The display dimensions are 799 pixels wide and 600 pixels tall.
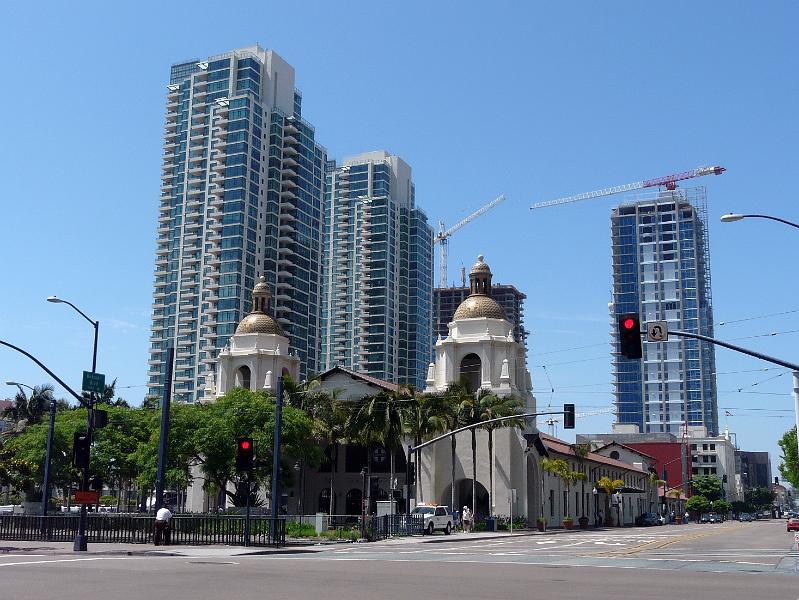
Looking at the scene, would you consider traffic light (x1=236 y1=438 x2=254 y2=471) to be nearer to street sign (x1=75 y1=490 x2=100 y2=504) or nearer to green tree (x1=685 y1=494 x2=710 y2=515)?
street sign (x1=75 y1=490 x2=100 y2=504)

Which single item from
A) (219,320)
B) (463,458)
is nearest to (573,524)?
(463,458)

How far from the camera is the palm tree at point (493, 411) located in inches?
2672

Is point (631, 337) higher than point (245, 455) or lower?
higher

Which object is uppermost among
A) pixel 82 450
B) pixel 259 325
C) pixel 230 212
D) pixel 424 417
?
pixel 230 212

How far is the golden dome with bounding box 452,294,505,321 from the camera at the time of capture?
258 feet

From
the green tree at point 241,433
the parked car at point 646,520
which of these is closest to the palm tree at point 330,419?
the green tree at point 241,433

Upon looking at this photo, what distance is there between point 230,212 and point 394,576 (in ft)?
428

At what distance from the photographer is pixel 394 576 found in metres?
23.1

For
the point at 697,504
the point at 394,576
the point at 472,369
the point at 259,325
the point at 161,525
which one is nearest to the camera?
the point at 394,576

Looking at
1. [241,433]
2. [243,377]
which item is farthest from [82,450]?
[243,377]

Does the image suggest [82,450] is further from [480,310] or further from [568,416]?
[480,310]

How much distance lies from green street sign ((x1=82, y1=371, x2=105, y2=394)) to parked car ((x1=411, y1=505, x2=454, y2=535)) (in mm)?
26377

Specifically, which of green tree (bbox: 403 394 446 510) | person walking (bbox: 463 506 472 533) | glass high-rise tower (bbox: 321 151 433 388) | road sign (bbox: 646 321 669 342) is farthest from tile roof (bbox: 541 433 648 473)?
glass high-rise tower (bbox: 321 151 433 388)

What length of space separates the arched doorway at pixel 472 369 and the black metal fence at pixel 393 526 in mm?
23516
